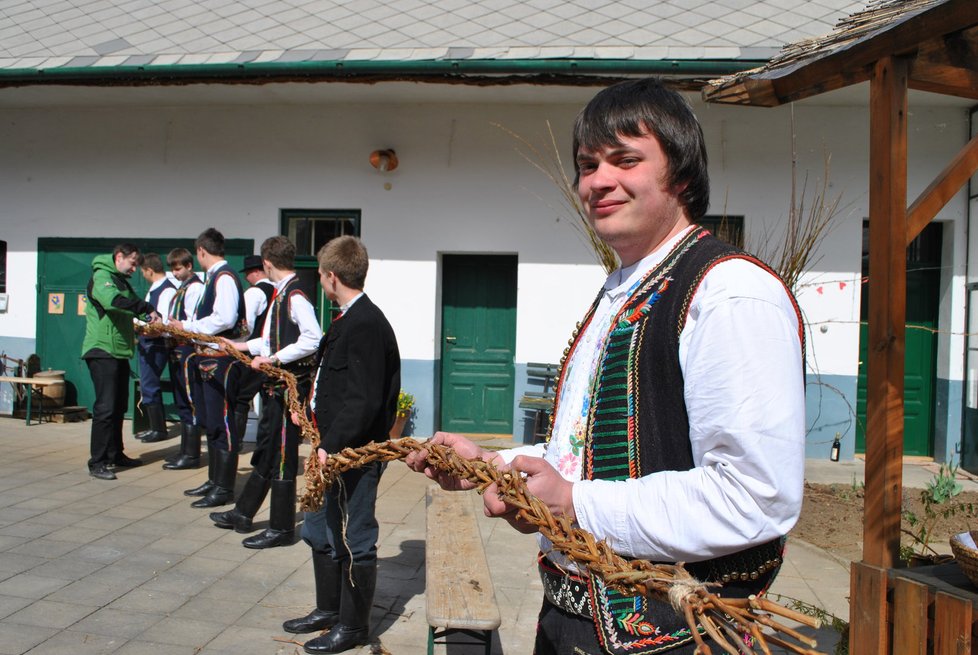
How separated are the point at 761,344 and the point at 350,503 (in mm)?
2862

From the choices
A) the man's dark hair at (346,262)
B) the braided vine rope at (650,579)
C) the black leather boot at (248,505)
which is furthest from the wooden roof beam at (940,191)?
the black leather boot at (248,505)

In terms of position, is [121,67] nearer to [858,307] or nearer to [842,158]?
[842,158]

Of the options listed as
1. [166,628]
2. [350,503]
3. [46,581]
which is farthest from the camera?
[46,581]

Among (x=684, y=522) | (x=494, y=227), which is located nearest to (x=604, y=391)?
(x=684, y=522)

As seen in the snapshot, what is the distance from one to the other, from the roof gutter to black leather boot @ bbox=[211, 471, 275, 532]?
15.5 ft

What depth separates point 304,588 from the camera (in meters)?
4.57

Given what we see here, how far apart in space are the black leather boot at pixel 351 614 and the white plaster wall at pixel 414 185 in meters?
5.45

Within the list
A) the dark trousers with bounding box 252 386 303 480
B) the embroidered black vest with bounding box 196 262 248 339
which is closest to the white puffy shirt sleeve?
the dark trousers with bounding box 252 386 303 480

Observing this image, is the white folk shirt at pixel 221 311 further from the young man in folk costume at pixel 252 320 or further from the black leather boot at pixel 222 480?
the black leather boot at pixel 222 480

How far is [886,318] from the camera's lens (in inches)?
112

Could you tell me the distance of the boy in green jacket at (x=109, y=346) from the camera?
6859mm

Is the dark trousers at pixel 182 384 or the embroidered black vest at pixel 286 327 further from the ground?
the embroidered black vest at pixel 286 327

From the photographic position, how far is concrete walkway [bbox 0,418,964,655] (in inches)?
152

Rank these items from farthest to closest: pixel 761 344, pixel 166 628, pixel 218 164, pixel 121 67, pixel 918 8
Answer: pixel 218 164 < pixel 121 67 < pixel 166 628 < pixel 918 8 < pixel 761 344
